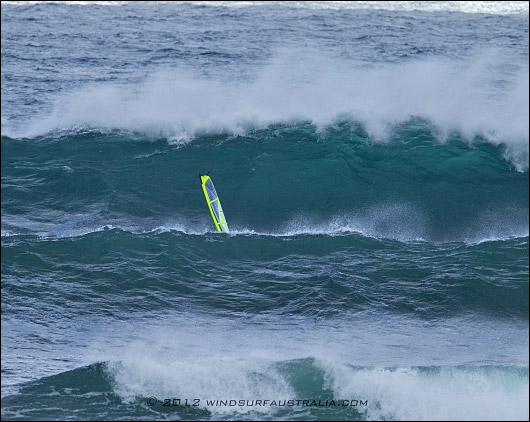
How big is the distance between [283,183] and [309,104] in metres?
4.50

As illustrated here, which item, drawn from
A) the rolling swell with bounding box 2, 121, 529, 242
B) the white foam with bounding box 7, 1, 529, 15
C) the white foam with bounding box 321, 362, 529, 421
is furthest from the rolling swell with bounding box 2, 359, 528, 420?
the white foam with bounding box 7, 1, 529, 15

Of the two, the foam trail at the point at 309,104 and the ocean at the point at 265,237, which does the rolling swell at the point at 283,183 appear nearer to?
the ocean at the point at 265,237

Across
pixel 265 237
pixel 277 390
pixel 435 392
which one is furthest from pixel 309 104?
pixel 435 392

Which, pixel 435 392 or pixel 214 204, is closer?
pixel 435 392

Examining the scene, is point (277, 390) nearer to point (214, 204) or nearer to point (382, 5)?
point (214, 204)

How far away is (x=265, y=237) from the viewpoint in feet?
60.1

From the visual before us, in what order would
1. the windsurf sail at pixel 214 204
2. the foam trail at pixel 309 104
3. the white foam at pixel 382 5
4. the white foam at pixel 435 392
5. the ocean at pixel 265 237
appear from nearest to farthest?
the white foam at pixel 435 392 < the ocean at pixel 265 237 < the windsurf sail at pixel 214 204 < the foam trail at pixel 309 104 < the white foam at pixel 382 5

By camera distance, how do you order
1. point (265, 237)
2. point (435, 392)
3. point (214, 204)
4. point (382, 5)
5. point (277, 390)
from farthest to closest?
1. point (382, 5)
2. point (214, 204)
3. point (265, 237)
4. point (277, 390)
5. point (435, 392)

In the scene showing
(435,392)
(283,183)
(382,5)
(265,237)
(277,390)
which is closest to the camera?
(435,392)

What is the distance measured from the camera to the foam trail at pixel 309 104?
23062mm

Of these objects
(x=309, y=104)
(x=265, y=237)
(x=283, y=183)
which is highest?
(x=309, y=104)

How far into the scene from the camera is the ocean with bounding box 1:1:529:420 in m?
12.7

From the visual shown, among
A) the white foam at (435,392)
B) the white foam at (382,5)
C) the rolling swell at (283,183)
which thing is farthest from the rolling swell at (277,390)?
the white foam at (382,5)

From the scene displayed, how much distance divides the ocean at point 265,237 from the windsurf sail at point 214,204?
281 millimetres
